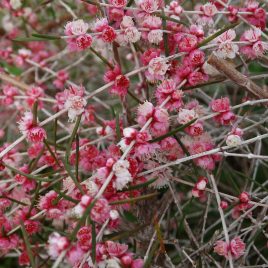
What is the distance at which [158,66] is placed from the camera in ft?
2.86

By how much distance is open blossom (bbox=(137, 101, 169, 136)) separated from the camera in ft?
2.68

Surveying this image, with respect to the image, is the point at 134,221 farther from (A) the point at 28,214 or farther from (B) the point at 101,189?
(B) the point at 101,189

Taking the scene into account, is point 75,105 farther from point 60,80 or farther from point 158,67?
point 60,80

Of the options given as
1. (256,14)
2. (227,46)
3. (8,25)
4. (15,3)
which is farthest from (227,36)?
(8,25)

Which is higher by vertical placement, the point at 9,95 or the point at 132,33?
the point at 132,33

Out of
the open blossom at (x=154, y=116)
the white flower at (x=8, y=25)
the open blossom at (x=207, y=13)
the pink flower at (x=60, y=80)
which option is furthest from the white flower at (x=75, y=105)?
the white flower at (x=8, y=25)

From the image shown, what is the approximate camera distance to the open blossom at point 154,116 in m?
0.82

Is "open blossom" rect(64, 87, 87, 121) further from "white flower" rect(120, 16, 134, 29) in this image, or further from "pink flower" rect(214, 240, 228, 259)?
"pink flower" rect(214, 240, 228, 259)

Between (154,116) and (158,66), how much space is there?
0.10 m

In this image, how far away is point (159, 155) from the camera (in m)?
0.93

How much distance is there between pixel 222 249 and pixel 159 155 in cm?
21

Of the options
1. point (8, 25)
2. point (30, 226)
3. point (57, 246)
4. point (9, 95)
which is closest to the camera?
point (57, 246)

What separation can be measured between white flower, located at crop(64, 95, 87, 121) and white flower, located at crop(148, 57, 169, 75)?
14 centimetres

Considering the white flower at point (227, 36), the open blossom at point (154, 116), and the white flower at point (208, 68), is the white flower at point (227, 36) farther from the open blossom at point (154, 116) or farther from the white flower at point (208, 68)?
the open blossom at point (154, 116)
